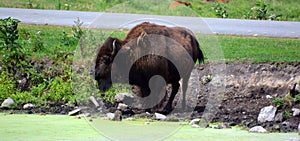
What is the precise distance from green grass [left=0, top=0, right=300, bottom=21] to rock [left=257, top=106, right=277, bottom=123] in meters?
8.03

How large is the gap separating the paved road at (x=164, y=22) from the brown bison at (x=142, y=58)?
4.42 m

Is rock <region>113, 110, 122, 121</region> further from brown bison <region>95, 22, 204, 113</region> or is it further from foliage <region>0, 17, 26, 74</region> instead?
foliage <region>0, 17, 26, 74</region>

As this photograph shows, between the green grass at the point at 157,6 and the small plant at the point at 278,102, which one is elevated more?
the green grass at the point at 157,6

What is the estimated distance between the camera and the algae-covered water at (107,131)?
999 centimetres

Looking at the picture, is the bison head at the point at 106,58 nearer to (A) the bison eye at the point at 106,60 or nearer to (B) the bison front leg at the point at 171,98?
(A) the bison eye at the point at 106,60

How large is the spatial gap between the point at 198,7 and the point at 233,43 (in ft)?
21.7

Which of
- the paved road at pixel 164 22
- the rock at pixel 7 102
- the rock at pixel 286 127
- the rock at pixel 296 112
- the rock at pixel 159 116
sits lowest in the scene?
the rock at pixel 7 102

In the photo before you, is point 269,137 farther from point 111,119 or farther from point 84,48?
point 84,48

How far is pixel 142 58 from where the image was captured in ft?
38.6

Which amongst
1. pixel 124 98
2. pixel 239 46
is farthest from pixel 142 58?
pixel 239 46

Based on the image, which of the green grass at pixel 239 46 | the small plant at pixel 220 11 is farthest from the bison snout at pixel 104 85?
the small plant at pixel 220 11

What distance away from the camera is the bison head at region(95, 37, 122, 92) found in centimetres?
1163

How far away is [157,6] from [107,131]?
10.4 meters

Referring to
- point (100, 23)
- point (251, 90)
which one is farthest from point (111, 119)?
point (100, 23)
